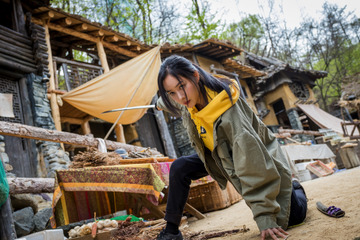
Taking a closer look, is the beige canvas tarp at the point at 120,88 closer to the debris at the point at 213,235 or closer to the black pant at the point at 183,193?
the debris at the point at 213,235

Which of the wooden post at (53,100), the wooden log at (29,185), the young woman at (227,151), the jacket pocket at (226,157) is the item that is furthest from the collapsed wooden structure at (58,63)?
the jacket pocket at (226,157)

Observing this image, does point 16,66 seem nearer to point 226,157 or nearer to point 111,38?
point 111,38

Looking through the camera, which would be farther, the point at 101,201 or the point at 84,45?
the point at 84,45

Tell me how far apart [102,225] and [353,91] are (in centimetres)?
1938

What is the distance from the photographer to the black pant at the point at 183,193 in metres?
1.82

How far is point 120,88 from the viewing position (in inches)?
266

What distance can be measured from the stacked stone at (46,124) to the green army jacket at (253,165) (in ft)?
16.6

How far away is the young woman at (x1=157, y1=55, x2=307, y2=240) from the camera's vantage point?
4.86ft

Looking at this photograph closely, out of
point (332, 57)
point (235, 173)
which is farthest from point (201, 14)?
point (235, 173)

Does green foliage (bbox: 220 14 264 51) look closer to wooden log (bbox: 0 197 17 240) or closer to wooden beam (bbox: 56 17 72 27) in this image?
wooden beam (bbox: 56 17 72 27)

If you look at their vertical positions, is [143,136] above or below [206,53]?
below

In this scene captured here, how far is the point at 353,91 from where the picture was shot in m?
17.6

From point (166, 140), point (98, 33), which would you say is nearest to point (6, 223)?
point (166, 140)

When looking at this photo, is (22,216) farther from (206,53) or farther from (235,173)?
(206,53)
